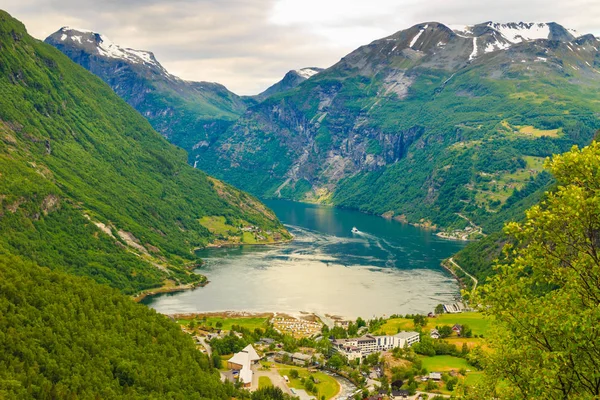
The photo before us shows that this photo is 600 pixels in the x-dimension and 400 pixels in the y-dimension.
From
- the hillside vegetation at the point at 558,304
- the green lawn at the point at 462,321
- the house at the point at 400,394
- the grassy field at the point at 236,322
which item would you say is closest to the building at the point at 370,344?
the green lawn at the point at 462,321

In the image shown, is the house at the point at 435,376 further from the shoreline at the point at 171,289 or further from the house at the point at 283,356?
the shoreline at the point at 171,289

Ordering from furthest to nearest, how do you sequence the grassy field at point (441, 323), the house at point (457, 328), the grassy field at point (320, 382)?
1. the grassy field at point (441, 323)
2. the house at point (457, 328)
3. the grassy field at point (320, 382)

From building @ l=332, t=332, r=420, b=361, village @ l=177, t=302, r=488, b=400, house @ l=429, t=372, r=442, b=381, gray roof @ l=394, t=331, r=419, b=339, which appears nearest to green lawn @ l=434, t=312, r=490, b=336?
village @ l=177, t=302, r=488, b=400

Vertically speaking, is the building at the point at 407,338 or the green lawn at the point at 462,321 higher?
the building at the point at 407,338

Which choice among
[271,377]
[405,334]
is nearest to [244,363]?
[271,377]

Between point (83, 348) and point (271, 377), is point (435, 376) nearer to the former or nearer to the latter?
point (271, 377)
